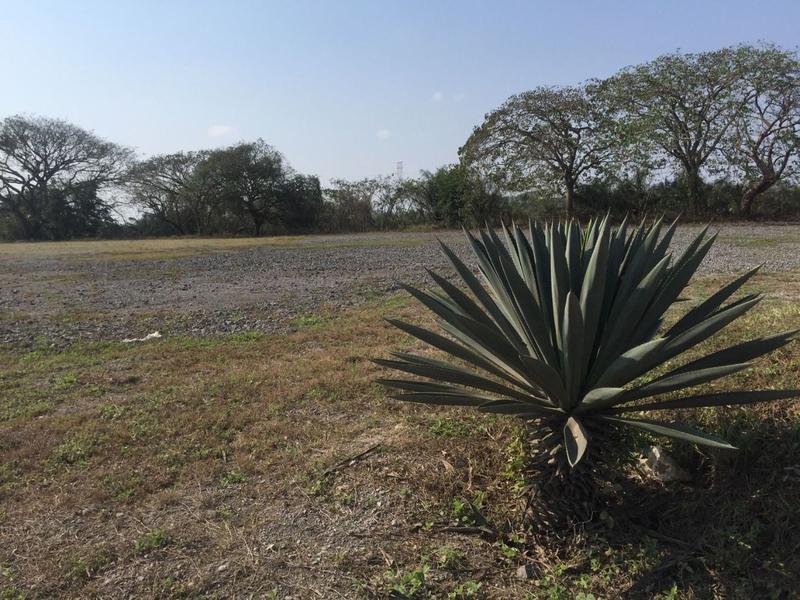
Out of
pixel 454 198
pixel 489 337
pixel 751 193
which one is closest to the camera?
pixel 489 337

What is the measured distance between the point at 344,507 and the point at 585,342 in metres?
1.40

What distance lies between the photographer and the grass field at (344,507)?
2176mm

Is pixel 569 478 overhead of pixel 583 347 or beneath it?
beneath

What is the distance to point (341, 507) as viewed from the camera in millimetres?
2701

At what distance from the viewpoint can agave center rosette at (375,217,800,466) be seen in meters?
2.11

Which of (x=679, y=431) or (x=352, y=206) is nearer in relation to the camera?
(x=679, y=431)

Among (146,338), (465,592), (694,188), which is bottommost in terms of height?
(465,592)

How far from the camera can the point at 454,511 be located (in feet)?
8.54

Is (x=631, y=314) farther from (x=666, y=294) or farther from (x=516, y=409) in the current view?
(x=516, y=409)

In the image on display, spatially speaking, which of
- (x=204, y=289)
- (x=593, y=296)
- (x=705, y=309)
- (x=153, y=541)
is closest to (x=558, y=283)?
(x=593, y=296)

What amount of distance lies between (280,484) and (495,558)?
3.92 feet

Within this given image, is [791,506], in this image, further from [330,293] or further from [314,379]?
[330,293]

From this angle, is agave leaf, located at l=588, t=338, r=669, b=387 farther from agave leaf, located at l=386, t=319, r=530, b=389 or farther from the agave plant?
agave leaf, located at l=386, t=319, r=530, b=389

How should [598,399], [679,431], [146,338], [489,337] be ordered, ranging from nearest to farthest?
[679,431] < [598,399] < [489,337] < [146,338]
